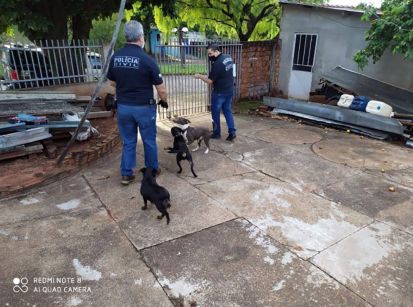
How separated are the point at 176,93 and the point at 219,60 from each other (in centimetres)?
281

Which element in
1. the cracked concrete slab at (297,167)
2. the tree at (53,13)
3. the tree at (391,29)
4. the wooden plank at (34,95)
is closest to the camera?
the cracked concrete slab at (297,167)

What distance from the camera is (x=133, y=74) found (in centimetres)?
384

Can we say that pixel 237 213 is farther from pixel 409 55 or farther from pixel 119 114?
pixel 409 55

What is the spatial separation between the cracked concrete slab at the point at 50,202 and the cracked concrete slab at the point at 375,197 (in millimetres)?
3222

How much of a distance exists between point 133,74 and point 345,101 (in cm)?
582

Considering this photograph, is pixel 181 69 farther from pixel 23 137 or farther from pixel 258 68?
pixel 23 137

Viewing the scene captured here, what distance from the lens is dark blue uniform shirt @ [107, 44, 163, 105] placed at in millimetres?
3803

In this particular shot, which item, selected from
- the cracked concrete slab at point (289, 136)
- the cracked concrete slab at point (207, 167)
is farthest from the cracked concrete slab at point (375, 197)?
the cracked concrete slab at point (289, 136)

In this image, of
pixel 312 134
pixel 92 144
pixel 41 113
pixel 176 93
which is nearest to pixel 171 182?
pixel 92 144

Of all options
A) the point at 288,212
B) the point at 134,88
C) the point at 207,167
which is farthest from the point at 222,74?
the point at 288,212

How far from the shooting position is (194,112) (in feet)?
29.8

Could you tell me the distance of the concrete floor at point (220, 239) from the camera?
2.61 m

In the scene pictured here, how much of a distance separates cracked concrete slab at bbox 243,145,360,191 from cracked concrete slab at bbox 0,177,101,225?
2668 millimetres

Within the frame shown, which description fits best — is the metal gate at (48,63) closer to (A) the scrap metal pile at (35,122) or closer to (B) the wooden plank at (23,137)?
(A) the scrap metal pile at (35,122)
